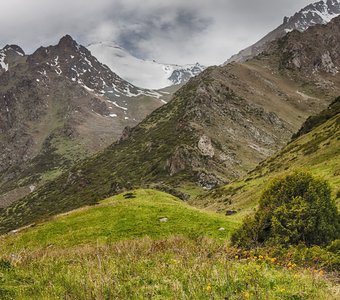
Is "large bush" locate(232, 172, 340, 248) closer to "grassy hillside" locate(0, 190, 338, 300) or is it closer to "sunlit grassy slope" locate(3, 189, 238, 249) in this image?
"grassy hillside" locate(0, 190, 338, 300)

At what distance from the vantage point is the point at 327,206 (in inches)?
745

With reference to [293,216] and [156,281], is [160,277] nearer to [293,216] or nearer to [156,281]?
[156,281]

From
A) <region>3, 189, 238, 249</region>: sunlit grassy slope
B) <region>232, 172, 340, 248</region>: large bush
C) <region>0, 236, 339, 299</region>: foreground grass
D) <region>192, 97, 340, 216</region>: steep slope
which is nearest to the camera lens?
<region>0, 236, 339, 299</region>: foreground grass

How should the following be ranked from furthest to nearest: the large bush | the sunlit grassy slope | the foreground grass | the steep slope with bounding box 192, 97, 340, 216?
1. the steep slope with bounding box 192, 97, 340, 216
2. the sunlit grassy slope
3. the large bush
4. the foreground grass

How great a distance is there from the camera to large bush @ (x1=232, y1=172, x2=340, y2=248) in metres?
18.2

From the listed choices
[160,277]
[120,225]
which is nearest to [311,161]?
[120,225]

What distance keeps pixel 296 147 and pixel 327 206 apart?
197 ft

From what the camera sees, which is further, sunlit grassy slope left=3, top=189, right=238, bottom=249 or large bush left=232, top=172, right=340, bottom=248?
sunlit grassy slope left=3, top=189, right=238, bottom=249

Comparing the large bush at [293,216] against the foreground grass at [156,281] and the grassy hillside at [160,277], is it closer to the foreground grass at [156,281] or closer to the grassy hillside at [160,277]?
the grassy hillside at [160,277]

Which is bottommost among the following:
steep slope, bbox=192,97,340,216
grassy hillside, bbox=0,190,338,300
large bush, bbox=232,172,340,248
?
steep slope, bbox=192,97,340,216

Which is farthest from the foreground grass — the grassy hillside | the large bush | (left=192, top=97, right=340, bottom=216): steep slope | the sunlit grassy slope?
(left=192, top=97, right=340, bottom=216): steep slope

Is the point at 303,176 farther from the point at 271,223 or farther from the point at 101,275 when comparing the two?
the point at 101,275

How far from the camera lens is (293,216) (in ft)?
61.3

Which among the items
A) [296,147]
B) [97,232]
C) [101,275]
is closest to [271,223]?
[101,275]
